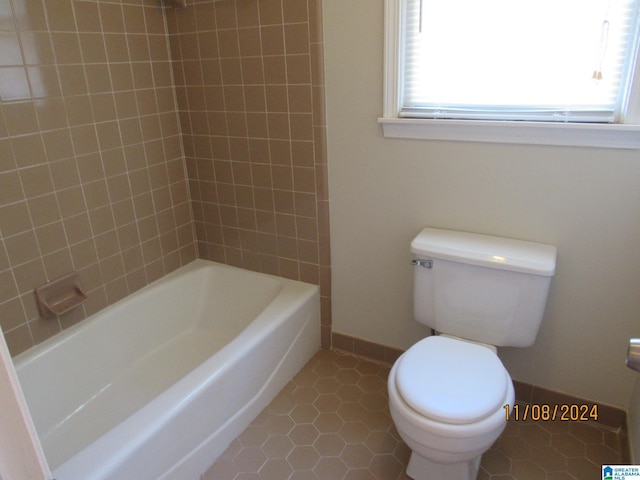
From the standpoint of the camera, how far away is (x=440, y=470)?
1.61 m

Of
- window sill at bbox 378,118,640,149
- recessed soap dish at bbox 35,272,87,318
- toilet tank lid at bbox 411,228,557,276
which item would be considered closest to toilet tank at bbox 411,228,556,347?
toilet tank lid at bbox 411,228,557,276

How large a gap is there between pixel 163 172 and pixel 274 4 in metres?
0.93

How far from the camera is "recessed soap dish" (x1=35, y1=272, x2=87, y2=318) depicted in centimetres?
184

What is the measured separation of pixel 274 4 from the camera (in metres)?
1.91

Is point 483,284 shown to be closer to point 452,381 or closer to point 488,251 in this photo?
point 488,251

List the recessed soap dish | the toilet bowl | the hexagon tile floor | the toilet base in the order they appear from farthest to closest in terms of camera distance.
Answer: the recessed soap dish, the hexagon tile floor, the toilet base, the toilet bowl

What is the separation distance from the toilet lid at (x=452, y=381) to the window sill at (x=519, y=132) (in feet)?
2.42

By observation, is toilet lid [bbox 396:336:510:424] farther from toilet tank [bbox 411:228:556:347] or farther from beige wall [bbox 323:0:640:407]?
beige wall [bbox 323:0:640:407]

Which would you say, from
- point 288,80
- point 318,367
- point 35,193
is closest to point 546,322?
point 318,367

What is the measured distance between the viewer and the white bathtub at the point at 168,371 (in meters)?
1.49

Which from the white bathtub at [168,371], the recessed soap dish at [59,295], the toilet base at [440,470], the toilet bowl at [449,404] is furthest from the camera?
the recessed soap dish at [59,295]
